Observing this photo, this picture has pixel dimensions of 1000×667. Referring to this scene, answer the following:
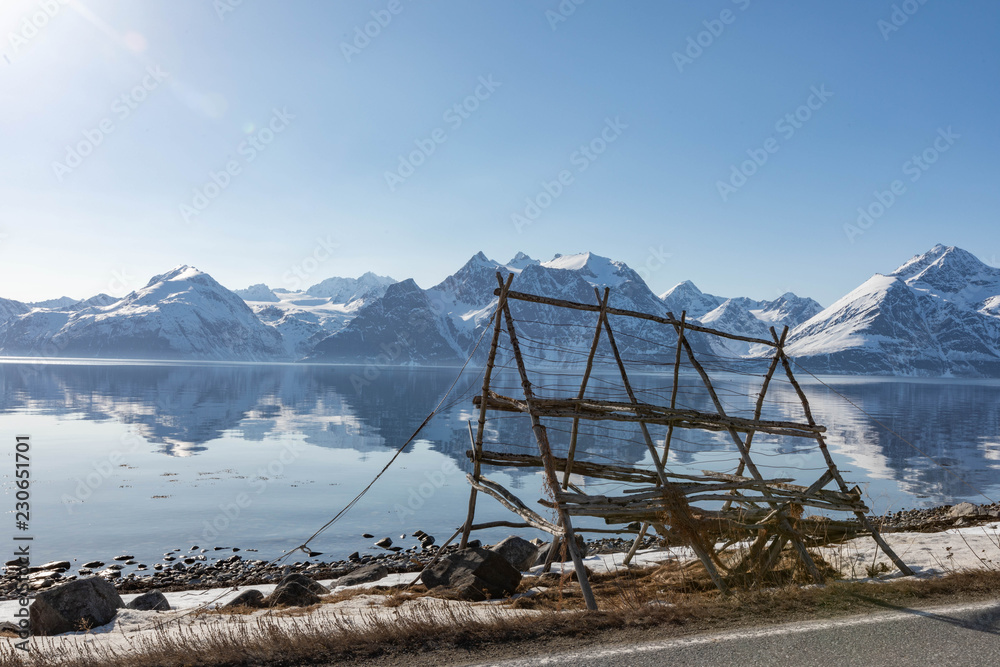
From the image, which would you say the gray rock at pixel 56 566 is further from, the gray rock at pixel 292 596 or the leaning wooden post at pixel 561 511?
the leaning wooden post at pixel 561 511

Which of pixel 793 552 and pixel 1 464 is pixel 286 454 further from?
pixel 793 552

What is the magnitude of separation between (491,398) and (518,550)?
212 inches

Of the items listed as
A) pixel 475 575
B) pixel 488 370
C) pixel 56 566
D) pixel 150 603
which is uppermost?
pixel 488 370

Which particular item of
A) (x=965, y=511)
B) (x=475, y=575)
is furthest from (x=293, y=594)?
(x=965, y=511)

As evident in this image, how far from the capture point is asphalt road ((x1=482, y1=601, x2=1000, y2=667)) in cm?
577

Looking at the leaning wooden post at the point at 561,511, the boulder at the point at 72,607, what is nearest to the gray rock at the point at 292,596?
the boulder at the point at 72,607

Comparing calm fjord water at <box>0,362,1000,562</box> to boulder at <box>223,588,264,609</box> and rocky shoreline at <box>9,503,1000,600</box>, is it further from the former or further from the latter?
boulder at <box>223,588,264,609</box>

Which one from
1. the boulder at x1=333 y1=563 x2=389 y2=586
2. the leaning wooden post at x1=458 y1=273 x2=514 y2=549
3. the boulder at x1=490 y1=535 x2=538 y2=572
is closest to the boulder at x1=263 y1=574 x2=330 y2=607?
the boulder at x1=333 y1=563 x2=389 y2=586

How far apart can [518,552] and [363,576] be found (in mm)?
3709

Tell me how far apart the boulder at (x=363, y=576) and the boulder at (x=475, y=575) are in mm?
4414

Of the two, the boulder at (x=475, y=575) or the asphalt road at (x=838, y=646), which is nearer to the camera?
the asphalt road at (x=838, y=646)

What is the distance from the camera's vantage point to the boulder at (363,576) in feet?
46.7

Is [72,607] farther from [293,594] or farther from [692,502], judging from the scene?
[692,502]

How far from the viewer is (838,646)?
20.1ft
